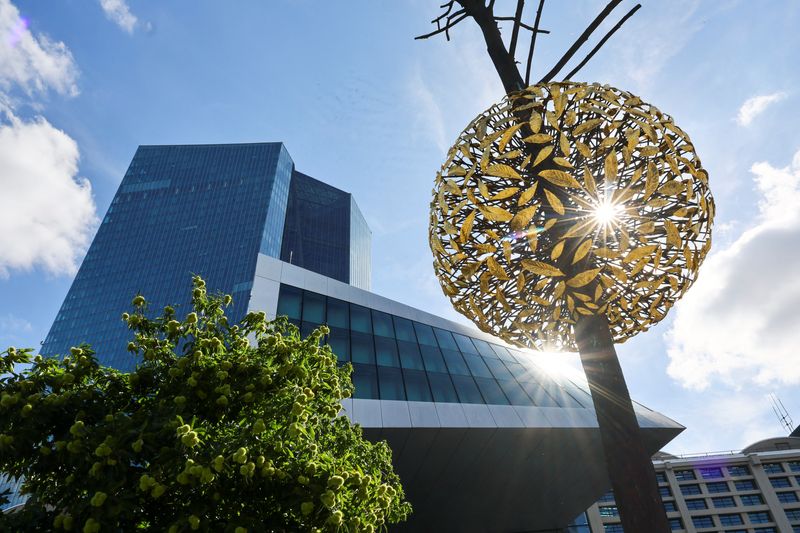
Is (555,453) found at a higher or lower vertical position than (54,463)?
higher

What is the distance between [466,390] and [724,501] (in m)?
68.8

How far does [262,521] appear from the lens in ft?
11.6

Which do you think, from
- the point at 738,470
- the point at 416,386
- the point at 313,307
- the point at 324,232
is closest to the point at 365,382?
the point at 416,386

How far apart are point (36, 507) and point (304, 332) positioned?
9889 mm

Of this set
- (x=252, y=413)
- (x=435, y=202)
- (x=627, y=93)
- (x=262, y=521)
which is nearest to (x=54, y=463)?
(x=252, y=413)

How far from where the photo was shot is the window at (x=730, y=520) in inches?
2249

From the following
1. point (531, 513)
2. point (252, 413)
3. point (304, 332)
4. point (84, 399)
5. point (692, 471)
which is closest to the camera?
point (84, 399)

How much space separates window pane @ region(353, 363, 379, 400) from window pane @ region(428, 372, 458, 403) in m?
1.92

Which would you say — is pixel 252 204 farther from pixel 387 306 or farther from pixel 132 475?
pixel 132 475

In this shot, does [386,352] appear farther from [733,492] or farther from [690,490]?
[733,492]

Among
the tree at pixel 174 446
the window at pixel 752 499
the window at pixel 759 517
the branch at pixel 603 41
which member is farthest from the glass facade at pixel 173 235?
the window at pixel 759 517

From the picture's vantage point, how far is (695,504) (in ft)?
192

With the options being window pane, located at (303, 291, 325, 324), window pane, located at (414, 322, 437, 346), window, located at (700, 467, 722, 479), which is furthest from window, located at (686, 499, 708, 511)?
window pane, located at (303, 291, 325, 324)

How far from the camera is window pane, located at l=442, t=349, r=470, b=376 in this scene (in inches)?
607
